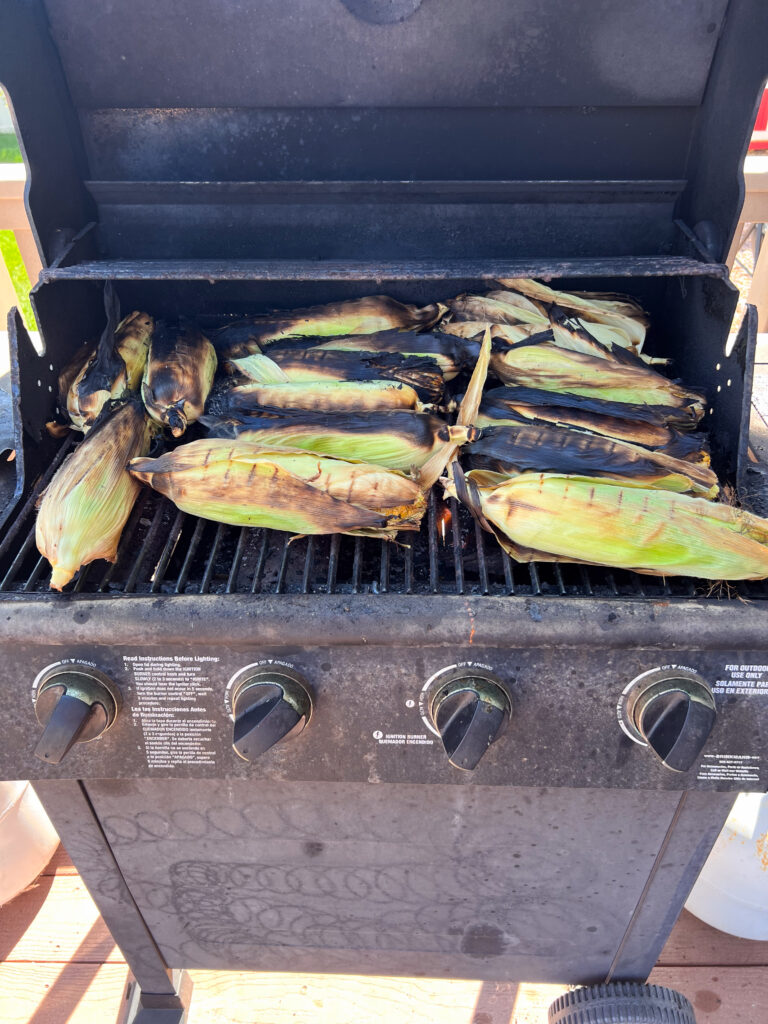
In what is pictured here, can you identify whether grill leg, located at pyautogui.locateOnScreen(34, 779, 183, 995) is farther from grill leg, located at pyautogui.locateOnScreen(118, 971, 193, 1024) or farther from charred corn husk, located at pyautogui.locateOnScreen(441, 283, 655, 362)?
charred corn husk, located at pyautogui.locateOnScreen(441, 283, 655, 362)

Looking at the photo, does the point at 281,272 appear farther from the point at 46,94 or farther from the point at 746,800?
the point at 746,800

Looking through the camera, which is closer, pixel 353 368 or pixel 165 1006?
pixel 353 368

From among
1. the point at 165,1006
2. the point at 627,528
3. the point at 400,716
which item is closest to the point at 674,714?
A: the point at 627,528

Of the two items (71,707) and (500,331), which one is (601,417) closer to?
(500,331)

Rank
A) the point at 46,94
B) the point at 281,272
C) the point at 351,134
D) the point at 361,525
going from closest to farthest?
the point at 361,525 → the point at 281,272 → the point at 46,94 → the point at 351,134

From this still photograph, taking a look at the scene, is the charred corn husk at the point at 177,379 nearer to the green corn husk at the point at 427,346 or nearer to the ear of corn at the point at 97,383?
the ear of corn at the point at 97,383

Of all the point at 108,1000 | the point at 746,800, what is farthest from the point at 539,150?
the point at 108,1000

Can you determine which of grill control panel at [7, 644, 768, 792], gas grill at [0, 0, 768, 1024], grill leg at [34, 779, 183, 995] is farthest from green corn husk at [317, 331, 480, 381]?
grill leg at [34, 779, 183, 995]
